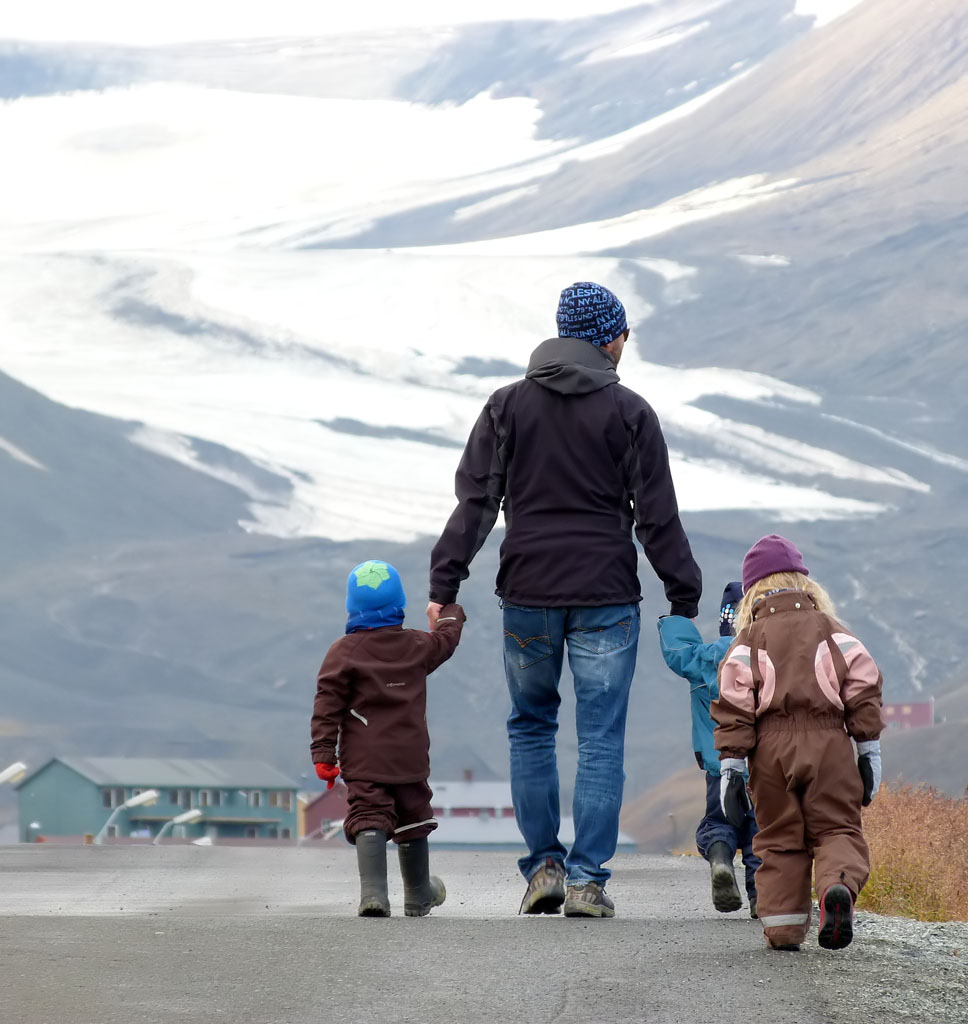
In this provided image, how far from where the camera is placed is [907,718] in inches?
4788

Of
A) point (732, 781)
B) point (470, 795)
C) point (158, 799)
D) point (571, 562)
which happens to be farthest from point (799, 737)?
point (158, 799)

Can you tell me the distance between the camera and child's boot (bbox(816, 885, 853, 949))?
5.23 metres

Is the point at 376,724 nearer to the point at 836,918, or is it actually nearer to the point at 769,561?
the point at 769,561

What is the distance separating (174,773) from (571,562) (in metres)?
93.0

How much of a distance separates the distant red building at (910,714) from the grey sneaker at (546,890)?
384ft

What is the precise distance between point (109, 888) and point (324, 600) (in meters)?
142

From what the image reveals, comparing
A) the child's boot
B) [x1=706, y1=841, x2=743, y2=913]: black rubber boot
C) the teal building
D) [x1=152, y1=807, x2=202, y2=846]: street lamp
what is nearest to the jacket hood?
[x1=706, y1=841, x2=743, y2=913]: black rubber boot

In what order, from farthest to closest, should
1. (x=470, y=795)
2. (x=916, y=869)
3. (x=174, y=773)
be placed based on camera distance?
(x=174, y=773) < (x=470, y=795) < (x=916, y=869)

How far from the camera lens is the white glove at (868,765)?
18.4 feet

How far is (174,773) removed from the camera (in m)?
97.1

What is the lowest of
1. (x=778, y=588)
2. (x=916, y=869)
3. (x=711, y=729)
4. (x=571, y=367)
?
(x=916, y=869)

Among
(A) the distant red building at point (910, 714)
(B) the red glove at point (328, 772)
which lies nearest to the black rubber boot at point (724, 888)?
(B) the red glove at point (328, 772)

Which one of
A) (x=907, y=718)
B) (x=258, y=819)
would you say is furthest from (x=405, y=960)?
(x=907, y=718)

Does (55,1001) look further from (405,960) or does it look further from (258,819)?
(258,819)
